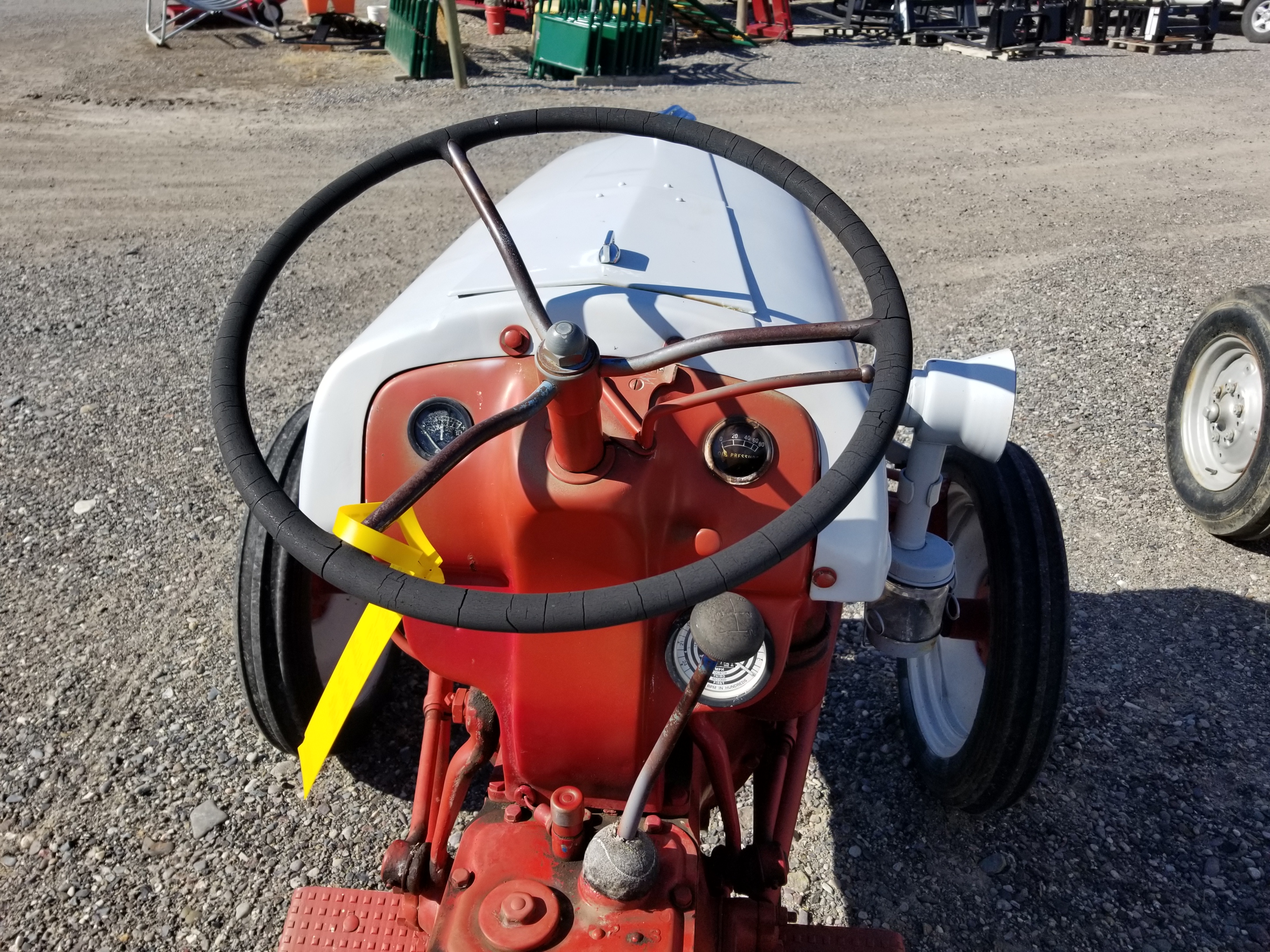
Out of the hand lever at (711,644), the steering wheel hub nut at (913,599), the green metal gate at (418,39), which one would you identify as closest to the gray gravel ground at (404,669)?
the steering wheel hub nut at (913,599)

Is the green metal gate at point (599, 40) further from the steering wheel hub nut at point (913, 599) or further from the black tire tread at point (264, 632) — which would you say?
the steering wheel hub nut at point (913, 599)

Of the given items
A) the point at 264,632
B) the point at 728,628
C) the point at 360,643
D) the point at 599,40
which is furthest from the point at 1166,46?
the point at 360,643

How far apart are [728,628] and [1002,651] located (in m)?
1.04

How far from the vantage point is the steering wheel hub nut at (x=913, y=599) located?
5.66 feet

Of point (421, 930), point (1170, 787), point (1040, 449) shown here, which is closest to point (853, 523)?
point (421, 930)

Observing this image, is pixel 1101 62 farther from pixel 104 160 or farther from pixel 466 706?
pixel 466 706

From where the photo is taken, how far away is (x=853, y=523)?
150 centimetres

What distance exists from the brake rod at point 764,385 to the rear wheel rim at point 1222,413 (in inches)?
98.5

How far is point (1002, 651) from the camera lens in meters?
2.01

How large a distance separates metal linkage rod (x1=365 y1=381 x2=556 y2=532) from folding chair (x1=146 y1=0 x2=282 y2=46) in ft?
37.4

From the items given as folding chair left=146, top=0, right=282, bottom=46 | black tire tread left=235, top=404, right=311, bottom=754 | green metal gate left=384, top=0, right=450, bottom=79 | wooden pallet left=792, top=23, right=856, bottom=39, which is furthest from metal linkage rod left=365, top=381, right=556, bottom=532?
wooden pallet left=792, top=23, right=856, bottom=39

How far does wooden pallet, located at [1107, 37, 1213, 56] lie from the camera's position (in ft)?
36.4

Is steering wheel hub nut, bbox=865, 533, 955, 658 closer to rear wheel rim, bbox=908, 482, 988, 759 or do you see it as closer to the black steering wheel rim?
→ rear wheel rim, bbox=908, 482, 988, 759

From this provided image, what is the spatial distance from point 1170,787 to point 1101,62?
1039 cm
